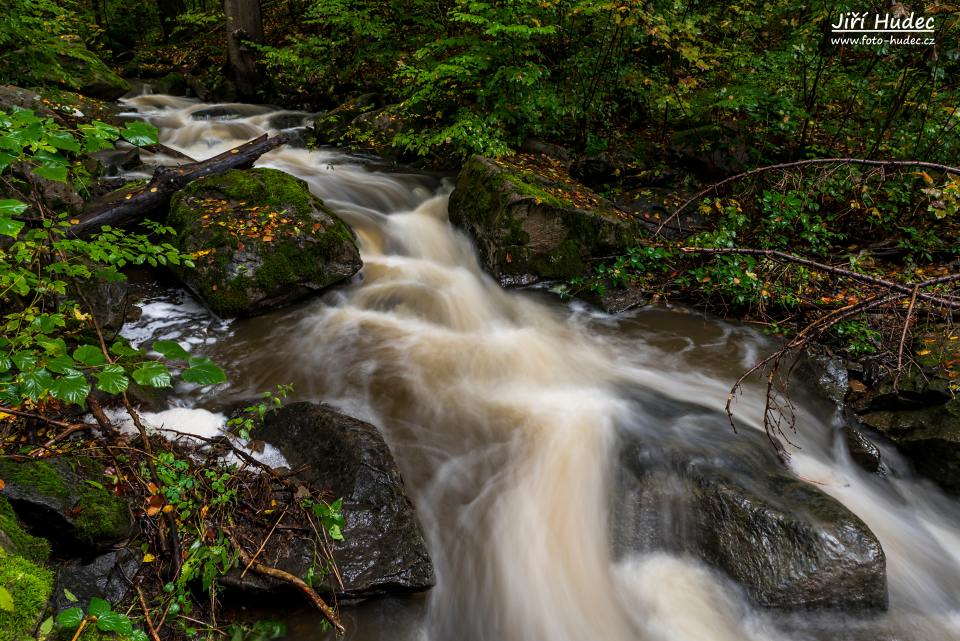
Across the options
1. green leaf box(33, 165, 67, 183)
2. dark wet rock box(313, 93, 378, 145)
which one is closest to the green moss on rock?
green leaf box(33, 165, 67, 183)

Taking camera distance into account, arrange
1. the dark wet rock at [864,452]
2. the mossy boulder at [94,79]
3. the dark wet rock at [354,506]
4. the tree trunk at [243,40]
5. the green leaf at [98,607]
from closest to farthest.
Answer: the green leaf at [98,607]
the dark wet rock at [354,506]
the dark wet rock at [864,452]
the mossy boulder at [94,79]
the tree trunk at [243,40]

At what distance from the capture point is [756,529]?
3.17 metres

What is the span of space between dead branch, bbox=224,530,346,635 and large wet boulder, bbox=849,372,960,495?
458cm

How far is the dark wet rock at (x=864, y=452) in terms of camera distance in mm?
4234

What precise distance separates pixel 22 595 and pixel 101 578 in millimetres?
690

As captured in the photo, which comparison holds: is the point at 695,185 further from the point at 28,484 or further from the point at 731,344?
the point at 28,484

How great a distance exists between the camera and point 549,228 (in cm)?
638

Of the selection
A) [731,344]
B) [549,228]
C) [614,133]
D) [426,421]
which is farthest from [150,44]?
[731,344]

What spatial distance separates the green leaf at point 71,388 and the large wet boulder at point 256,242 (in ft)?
12.5

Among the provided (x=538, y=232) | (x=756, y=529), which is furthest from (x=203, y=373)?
(x=538, y=232)

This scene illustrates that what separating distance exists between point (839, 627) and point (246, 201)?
672cm

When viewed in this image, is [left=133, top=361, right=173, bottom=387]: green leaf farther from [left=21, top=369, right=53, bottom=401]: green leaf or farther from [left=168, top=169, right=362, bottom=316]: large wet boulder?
[left=168, top=169, right=362, bottom=316]: large wet boulder

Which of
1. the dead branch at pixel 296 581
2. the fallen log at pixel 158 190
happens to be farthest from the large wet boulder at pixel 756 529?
the fallen log at pixel 158 190

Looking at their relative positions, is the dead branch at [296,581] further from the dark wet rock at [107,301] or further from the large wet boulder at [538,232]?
the large wet boulder at [538,232]
